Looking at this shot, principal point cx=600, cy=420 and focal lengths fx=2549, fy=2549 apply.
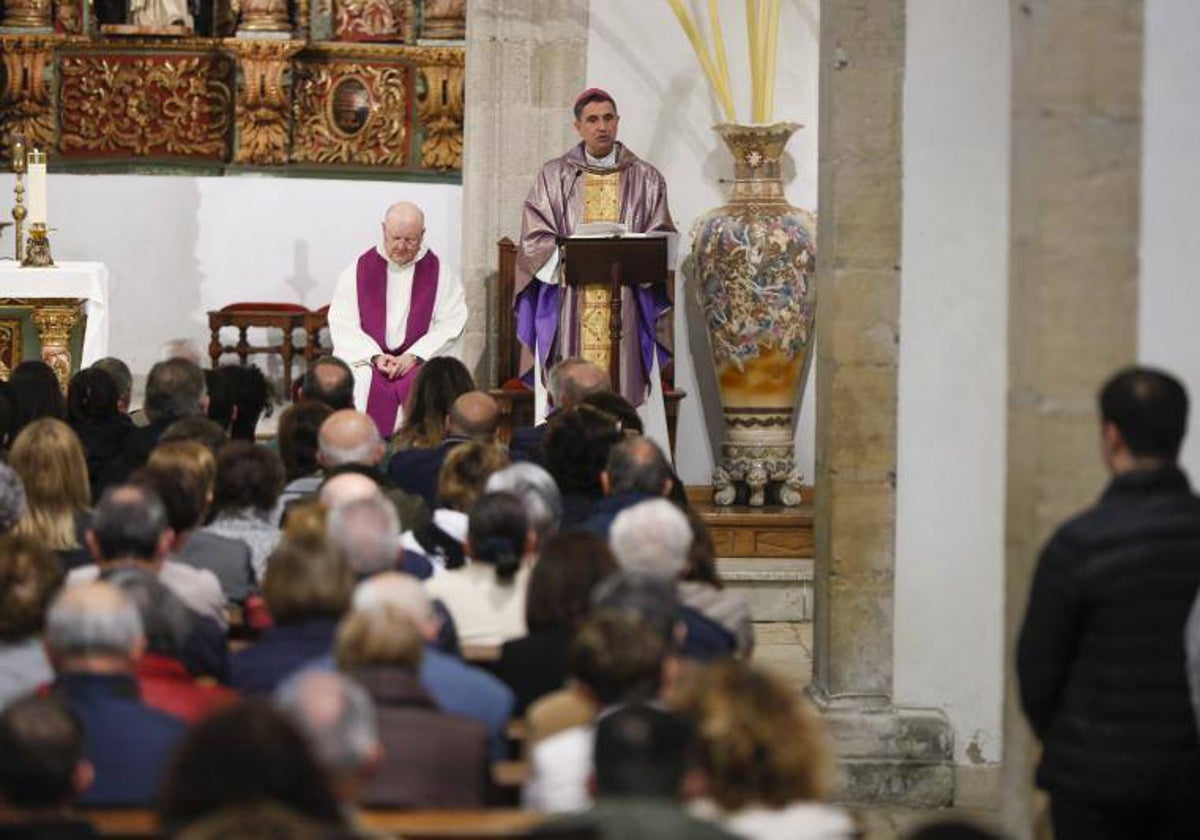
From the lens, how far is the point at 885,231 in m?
8.79

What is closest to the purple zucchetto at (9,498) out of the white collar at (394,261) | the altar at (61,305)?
the white collar at (394,261)

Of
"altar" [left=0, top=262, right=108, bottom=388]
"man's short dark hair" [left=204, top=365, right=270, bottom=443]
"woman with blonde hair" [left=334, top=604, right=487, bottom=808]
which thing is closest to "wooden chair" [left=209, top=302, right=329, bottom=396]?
"altar" [left=0, top=262, right=108, bottom=388]

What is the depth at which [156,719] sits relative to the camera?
5.08 meters

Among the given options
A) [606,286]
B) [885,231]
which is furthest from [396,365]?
[885,231]

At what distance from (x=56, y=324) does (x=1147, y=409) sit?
968 cm

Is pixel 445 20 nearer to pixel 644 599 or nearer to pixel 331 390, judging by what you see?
pixel 331 390

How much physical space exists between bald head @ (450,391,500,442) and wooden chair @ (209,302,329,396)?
6243 millimetres

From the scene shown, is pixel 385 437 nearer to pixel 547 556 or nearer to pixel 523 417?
pixel 523 417

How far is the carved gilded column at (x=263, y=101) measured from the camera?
1589 centimetres

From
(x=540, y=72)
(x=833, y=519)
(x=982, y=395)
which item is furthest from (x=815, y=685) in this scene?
(x=540, y=72)

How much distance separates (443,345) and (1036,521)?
709 cm

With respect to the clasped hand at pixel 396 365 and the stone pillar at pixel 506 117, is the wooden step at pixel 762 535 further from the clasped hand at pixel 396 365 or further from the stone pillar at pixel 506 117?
the stone pillar at pixel 506 117

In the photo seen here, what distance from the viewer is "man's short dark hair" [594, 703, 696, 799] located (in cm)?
428

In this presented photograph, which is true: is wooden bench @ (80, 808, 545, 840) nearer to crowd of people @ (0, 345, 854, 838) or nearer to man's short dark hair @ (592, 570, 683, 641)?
crowd of people @ (0, 345, 854, 838)
